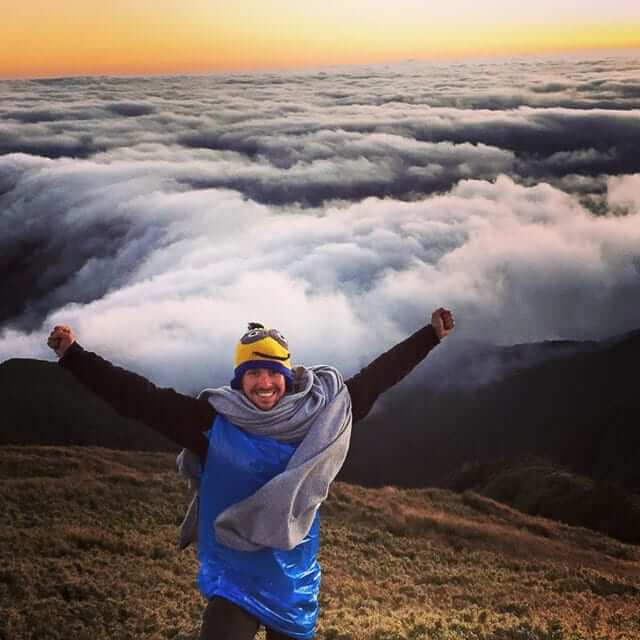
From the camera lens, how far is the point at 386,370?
434 centimetres

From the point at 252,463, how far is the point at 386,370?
0.97 metres

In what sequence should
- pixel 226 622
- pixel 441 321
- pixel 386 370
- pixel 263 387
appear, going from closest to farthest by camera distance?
1. pixel 226 622
2. pixel 263 387
3. pixel 386 370
4. pixel 441 321

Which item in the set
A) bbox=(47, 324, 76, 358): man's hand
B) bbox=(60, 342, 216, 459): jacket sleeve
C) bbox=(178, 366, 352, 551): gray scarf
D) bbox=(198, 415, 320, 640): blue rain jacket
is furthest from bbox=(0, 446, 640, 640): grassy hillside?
bbox=(47, 324, 76, 358): man's hand

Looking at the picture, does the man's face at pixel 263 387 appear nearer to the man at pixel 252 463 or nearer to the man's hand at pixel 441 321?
the man at pixel 252 463

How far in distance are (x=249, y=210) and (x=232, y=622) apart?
441 ft

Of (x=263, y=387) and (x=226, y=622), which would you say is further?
(x=263, y=387)

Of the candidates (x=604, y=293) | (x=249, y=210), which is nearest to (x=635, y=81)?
(x=604, y=293)

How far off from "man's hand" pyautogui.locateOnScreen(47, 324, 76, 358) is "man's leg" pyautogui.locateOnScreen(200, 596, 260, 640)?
142 centimetres

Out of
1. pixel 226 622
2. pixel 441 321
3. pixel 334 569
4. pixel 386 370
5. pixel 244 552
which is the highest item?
pixel 441 321

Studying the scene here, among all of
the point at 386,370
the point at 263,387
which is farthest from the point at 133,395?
the point at 386,370

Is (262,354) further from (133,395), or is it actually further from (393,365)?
(393,365)

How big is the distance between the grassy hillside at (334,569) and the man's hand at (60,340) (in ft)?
15.6

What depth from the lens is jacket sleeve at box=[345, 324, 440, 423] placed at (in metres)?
4.28

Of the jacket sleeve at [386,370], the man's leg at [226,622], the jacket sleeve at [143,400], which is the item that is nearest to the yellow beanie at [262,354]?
the jacket sleeve at [143,400]
